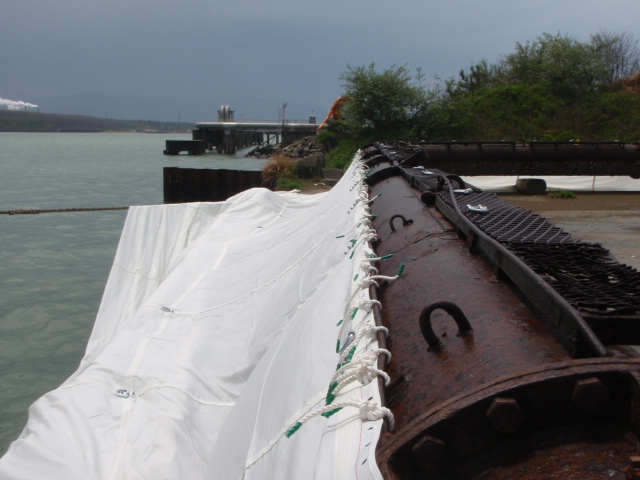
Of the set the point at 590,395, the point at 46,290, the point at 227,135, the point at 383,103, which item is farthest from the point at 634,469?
the point at 227,135

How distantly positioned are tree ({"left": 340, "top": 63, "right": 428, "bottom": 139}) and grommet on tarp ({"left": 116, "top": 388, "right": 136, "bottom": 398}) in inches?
730

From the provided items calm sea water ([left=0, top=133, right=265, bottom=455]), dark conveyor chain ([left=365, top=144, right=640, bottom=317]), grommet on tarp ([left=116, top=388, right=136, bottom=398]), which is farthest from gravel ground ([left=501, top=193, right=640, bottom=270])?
calm sea water ([left=0, top=133, right=265, bottom=455])

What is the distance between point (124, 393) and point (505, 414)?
2.30 m

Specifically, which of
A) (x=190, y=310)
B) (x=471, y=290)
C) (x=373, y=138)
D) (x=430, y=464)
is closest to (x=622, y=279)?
(x=471, y=290)

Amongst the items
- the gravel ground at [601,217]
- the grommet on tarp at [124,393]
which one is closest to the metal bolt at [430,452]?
the grommet on tarp at [124,393]

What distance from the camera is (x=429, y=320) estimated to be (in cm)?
139

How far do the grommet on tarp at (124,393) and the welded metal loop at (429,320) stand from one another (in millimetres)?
1889

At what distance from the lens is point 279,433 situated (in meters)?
1.67

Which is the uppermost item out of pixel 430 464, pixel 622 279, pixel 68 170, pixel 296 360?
pixel 622 279

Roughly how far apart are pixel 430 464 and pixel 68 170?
3914 centimetres

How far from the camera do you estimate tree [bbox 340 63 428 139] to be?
2089cm

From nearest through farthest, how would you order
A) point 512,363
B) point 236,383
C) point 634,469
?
1. point 634,469
2. point 512,363
3. point 236,383

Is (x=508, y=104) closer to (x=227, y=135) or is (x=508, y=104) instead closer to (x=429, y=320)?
(x=429, y=320)

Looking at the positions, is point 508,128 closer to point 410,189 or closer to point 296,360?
point 410,189
